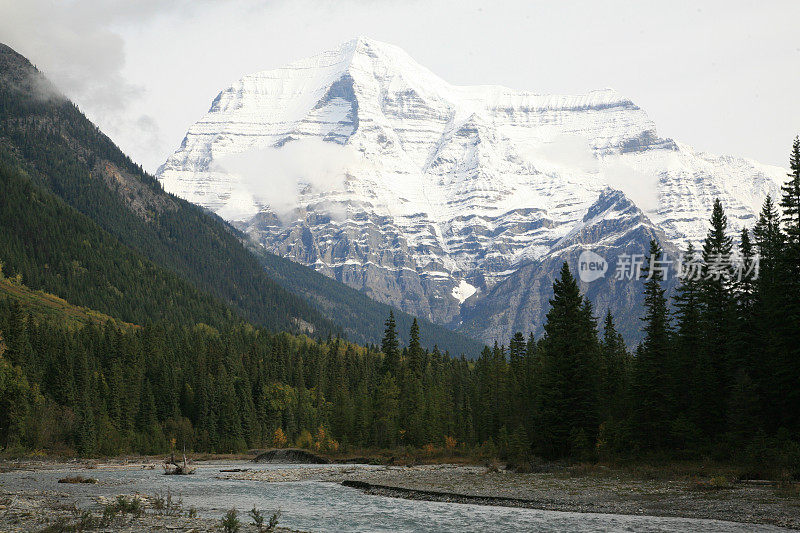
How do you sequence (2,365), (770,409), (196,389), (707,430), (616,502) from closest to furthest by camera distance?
(616,502)
(770,409)
(707,430)
(2,365)
(196,389)

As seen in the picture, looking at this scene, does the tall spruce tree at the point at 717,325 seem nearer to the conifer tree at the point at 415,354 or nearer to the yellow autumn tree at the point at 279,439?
the conifer tree at the point at 415,354

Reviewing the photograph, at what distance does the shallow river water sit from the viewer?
4072 centimetres

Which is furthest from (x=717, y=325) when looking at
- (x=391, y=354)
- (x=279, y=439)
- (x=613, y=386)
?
(x=279, y=439)

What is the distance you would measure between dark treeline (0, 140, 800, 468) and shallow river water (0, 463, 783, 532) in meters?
21.5

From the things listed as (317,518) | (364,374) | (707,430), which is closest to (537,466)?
(707,430)

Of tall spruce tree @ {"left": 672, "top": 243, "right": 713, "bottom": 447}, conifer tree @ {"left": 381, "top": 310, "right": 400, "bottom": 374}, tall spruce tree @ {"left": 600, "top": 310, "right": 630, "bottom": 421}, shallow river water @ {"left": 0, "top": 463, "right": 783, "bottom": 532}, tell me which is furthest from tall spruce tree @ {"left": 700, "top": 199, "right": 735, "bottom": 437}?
conifer tree @ {"left": 381, "top": 310, "right": 400, "bottom": 374}

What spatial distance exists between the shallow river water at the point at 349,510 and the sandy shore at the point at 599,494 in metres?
1.76

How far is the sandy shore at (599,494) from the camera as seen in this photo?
41969 millimetres

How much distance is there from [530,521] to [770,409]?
32.9 metres

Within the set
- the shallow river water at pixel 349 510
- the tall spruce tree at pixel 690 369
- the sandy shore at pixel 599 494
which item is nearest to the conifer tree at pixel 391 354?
the tall spruce tree at pixel 690 369

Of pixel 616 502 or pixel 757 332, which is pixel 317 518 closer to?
pixel 616 502

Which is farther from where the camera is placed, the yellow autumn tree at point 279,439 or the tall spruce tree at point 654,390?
the yellow autumn tree at point 279,439

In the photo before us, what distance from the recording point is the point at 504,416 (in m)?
113

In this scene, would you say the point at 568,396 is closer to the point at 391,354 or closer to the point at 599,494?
the point at 599,494
